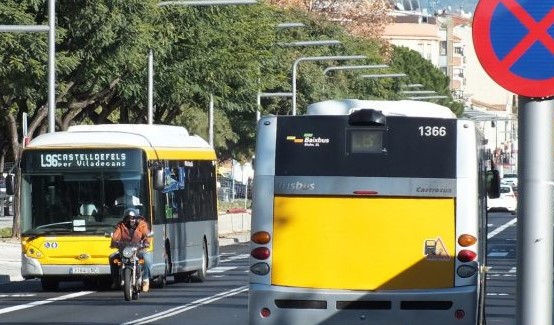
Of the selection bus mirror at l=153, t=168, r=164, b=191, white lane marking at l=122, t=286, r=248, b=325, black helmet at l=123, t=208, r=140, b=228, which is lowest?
white lane marking at l=122, t=286, r=248, b=325

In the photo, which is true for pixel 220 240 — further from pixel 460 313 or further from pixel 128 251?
pixel 460 313

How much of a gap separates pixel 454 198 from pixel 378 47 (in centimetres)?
7912

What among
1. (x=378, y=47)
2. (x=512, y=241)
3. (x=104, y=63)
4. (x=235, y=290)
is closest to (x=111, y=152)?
(x=235, y=290)

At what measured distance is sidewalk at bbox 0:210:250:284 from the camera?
105 ft

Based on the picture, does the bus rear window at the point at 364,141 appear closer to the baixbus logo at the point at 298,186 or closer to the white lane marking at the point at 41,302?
the baixbus logo at the point at 298,186

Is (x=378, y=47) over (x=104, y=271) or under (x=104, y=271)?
over

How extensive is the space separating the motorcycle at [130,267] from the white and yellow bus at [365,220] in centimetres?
1161

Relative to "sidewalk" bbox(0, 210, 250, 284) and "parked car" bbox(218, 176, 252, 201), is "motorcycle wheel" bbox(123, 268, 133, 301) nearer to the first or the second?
"sidewalk" bbox(0, 210, 250, 284)

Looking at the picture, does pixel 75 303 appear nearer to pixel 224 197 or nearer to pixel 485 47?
pixel 485 47

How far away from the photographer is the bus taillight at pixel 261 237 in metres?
13.6

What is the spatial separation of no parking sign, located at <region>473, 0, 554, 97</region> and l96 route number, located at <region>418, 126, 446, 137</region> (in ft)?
25.2

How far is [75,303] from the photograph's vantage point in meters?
24.6

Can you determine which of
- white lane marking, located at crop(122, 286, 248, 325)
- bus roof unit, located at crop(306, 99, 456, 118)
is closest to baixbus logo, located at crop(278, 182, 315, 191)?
bus roof unit, located at crop(306, 99, 456, 118)

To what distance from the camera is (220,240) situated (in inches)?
2005
